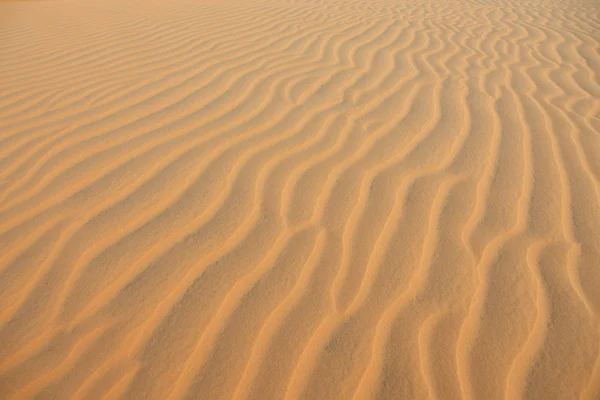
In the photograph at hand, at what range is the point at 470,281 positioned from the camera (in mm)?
1776

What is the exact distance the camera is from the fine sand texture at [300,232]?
1499mm

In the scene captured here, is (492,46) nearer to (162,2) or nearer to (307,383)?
(307,383)

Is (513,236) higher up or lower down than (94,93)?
lower down

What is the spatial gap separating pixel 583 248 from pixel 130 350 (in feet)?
6.56

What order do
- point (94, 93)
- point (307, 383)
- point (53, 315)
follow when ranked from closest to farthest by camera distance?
point (307, 383)
point (53, 315)
point (94, 93)

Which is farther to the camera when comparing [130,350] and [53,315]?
[53,315]

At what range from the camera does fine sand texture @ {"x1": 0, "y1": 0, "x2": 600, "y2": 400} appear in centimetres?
150

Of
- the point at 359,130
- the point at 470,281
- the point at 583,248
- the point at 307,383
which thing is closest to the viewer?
the point at 307,383

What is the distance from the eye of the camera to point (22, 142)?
2756mm

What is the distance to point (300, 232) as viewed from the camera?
2.02m

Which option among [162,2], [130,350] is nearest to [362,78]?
[130,350]

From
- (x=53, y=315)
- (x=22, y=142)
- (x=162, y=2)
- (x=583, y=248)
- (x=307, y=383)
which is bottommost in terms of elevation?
(x=583, y=248)

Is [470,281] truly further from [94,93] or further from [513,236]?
[94,93]

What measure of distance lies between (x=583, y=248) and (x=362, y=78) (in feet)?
7.56
